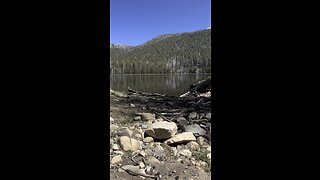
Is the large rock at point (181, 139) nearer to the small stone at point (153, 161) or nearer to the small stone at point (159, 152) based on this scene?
the small stone at point (159, 152)

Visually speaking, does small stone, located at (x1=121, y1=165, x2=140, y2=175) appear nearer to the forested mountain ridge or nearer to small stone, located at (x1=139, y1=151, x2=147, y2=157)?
small stone, located at (x1=139, y1=151, x2=147, y2=157)

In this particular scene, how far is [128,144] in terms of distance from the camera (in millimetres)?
4234

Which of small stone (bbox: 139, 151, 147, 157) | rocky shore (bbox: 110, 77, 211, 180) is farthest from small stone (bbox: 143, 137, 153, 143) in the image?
small stone (bbox: 139, 151, 147, 157)

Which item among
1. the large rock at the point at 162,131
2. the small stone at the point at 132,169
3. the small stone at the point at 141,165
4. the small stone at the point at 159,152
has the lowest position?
the small stone at the point at 141,165

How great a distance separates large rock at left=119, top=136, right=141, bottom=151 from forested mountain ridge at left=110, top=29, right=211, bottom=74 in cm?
8978

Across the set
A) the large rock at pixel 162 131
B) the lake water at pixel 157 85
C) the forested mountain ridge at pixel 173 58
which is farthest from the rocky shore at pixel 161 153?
the forested mountain ridge at pixel 173 58

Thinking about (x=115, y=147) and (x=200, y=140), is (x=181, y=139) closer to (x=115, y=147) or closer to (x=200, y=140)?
(x=200, y=140)

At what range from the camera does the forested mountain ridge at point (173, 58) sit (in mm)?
105562

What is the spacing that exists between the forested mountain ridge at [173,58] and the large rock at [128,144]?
8978cm

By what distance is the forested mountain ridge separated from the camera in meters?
106
